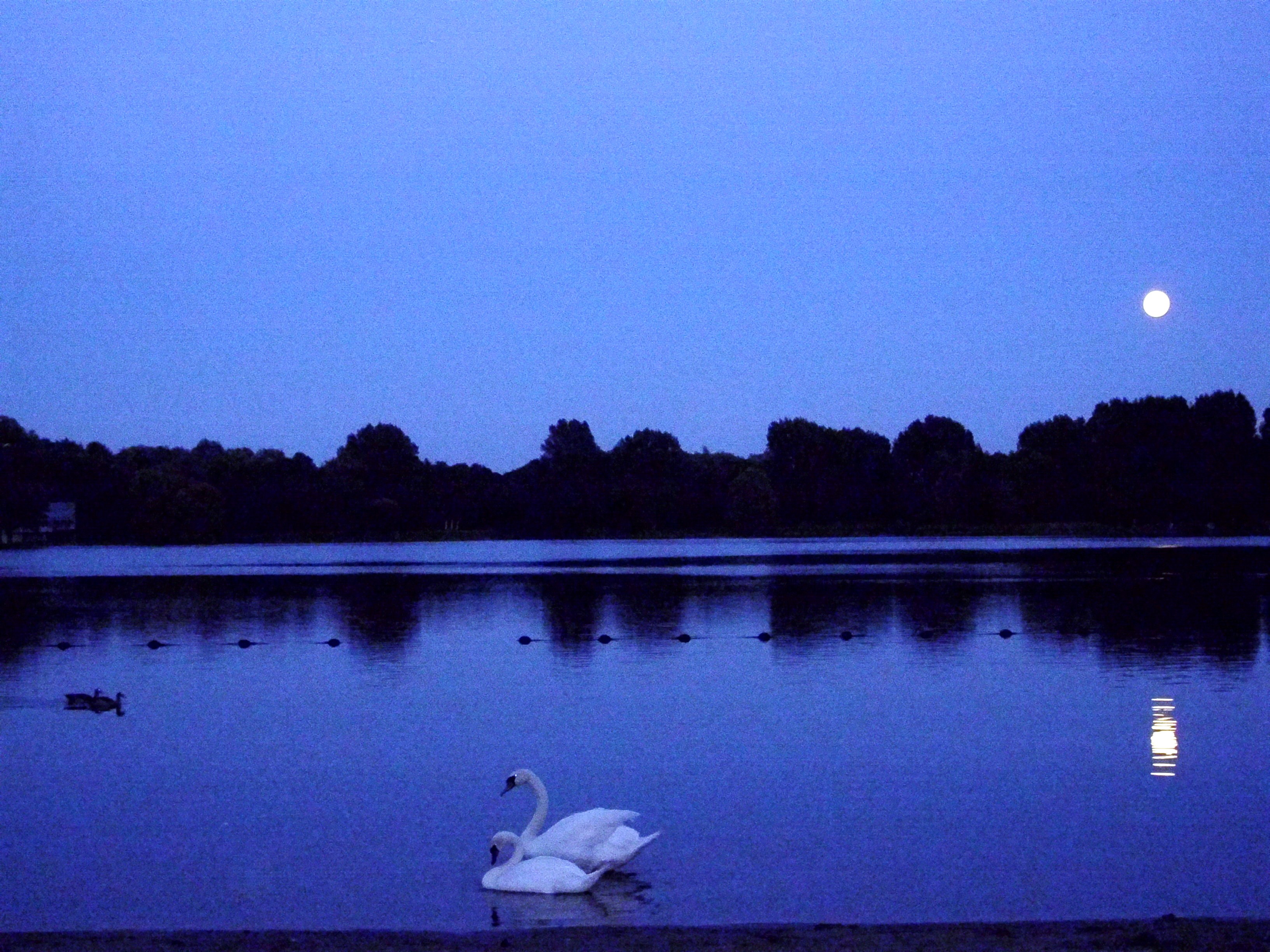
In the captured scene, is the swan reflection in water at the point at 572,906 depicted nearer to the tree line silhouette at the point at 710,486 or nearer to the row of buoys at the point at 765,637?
the row of buoys at the point at 765,637

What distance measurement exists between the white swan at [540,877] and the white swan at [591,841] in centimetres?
12

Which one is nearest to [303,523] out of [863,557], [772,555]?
[772,555]

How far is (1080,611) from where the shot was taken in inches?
1497

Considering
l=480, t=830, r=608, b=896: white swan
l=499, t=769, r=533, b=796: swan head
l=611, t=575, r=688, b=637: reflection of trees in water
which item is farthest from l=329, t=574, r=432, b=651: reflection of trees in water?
l=480, t=830, r=608, b=896: white swan

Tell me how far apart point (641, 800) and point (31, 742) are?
29.6 ft

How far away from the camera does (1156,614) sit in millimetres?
36594

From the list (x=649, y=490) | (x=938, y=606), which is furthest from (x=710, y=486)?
(x=938, y=606)

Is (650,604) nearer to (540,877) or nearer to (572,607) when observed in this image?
(572,607)

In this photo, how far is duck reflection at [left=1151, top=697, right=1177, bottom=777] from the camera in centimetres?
1623

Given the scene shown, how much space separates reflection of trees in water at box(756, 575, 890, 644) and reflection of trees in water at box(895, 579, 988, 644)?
555mm

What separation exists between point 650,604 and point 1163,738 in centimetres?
2628

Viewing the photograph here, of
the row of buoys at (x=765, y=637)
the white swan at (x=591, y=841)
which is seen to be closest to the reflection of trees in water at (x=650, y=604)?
the row of buoys at (x=765, y=637)

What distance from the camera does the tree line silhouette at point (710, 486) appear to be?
113000 mm

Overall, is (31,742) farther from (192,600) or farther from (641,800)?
(192,600)
